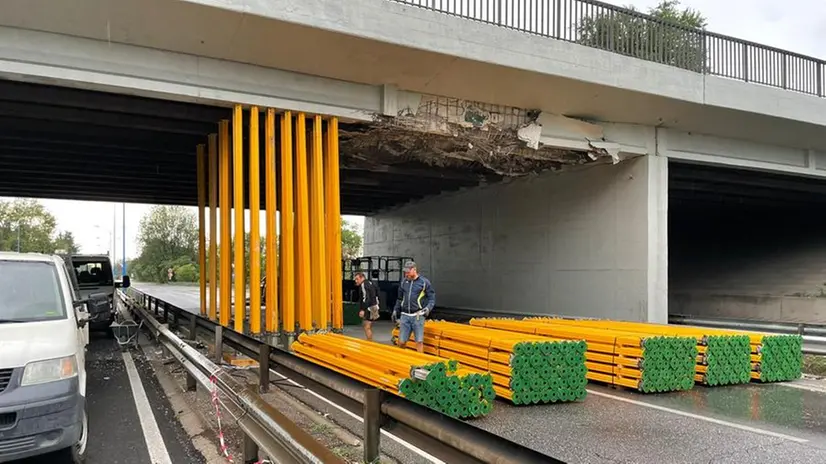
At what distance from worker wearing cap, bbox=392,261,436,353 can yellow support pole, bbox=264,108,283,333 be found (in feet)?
9.81

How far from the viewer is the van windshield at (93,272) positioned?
1661 cm

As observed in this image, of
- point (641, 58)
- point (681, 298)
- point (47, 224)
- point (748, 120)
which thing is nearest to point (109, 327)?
point (641, 58)

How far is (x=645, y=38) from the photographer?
1428 centimetres

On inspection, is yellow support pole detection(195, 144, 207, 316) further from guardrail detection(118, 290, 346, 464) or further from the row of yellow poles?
guardrail detection(118, 290, 346, 464)

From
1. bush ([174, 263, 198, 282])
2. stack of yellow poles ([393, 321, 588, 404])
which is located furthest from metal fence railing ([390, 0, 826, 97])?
bush ([174, 263, 198, 282])

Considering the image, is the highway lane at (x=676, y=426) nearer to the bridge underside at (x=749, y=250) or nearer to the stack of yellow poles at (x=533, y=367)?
the stack of yellow poles at (x=533, y=367)

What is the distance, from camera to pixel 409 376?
6.27 metres

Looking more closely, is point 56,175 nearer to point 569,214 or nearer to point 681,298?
point 569,214

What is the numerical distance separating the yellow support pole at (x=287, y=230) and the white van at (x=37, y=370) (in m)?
6.16

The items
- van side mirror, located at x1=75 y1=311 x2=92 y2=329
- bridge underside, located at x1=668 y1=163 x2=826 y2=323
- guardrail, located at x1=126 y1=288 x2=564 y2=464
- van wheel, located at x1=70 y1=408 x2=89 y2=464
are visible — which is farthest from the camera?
bridge underside, located at x1=668 y1=163 x2=826 y2=323

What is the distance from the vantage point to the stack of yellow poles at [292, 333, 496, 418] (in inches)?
247

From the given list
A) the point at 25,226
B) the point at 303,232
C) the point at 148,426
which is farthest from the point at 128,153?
the point at 25,226

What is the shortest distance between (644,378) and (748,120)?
33.6 feet

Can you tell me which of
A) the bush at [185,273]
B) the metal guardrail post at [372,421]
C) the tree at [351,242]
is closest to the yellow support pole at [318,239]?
the metal guardrail post at [372,421]
